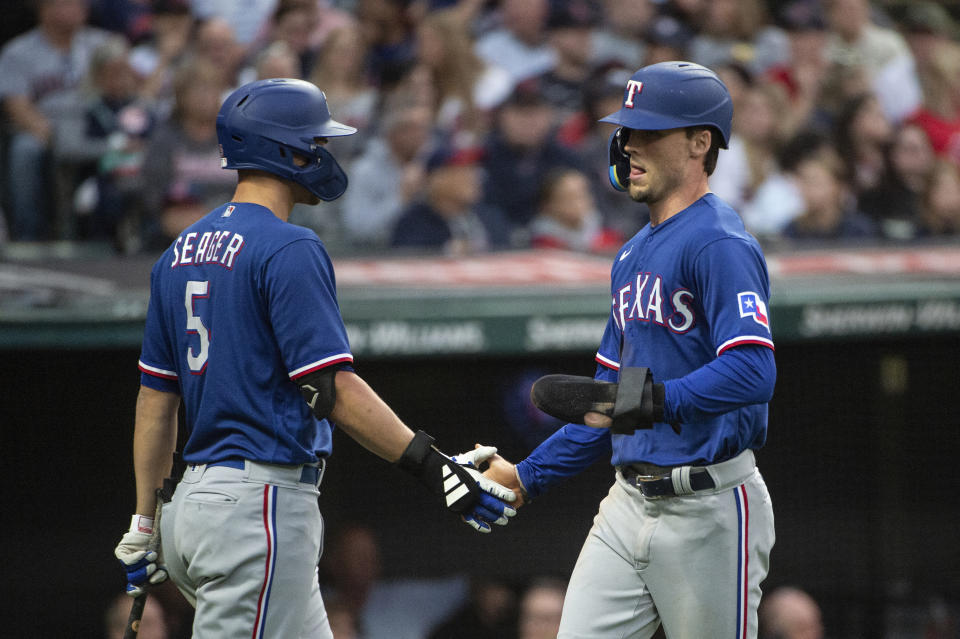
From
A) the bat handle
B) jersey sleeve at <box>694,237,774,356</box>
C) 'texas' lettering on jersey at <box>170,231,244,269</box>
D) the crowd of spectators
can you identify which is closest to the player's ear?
jersey sleeve at <box>694,237,774,356</box>

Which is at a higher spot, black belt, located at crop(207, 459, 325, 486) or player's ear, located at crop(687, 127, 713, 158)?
player's ear, located at crop(687, 127, 713, 158)

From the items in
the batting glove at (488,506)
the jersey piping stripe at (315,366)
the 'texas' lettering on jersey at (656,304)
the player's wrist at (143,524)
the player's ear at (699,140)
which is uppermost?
the player's ear at (699,140)

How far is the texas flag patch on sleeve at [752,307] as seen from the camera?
265 centimetres

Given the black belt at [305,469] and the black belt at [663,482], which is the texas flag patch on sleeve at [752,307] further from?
the black belt at [305,469]

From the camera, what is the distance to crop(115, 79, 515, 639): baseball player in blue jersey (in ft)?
8.96

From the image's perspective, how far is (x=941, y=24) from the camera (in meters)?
8.05

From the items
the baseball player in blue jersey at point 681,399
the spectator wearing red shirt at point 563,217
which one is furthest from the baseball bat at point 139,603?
the spectator wearing red shirt at point 563,217

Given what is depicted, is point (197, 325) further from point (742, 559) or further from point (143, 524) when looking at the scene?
point (742, 559)

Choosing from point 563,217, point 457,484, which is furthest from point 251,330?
point 563,217

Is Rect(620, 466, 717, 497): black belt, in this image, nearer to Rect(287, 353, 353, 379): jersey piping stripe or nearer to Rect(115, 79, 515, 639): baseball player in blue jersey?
Rect(115, 79, 515, 639): baseball player in blue jersey

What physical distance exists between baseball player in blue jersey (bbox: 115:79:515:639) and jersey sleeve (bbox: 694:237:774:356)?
0.74m

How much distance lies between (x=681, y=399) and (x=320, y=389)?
792mm

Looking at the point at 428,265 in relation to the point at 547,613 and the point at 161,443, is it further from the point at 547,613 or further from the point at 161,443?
the point at 161,443

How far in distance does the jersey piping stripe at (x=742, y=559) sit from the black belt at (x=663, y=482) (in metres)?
0.08
